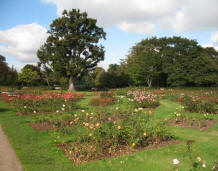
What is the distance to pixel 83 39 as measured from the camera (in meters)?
33.8

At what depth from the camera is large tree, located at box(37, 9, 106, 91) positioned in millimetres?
32250

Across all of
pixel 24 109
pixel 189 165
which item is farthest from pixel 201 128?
pixel 24 109

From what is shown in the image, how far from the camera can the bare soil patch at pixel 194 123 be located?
7473mm

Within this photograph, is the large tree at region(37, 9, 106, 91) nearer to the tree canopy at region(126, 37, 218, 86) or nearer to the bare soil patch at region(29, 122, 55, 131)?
the tree canopy at region(126, 37, 218, 86)

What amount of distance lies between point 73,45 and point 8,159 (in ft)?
102

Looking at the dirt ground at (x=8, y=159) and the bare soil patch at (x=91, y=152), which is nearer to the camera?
the dirt ground at (x=8, y=159)

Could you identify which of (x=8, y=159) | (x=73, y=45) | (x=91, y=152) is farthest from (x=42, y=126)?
(x=73, y=45)

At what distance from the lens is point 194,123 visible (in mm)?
8008

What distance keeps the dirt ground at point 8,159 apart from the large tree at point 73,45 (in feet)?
87.6

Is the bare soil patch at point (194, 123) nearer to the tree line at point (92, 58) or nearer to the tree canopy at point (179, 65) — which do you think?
the tree line at point (92, 58)

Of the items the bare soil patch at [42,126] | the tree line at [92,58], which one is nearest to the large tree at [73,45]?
the tree line at [92,58]

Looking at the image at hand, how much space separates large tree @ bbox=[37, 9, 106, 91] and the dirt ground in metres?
26.7

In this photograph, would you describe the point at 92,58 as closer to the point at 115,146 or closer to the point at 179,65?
the point at 179,65

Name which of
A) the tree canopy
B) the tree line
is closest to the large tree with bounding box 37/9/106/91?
the tree line
